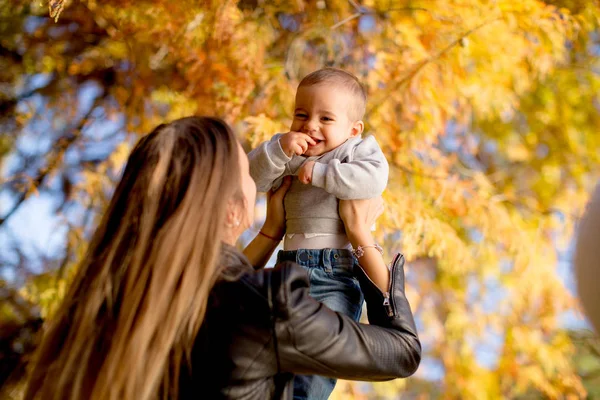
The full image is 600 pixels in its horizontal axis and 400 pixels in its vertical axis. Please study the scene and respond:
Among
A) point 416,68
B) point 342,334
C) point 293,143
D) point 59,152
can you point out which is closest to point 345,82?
point 293,143

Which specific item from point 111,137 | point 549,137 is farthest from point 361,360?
point 549,137

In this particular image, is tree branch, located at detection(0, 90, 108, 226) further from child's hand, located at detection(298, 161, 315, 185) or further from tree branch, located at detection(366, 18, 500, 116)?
child's hand, located at detection(298, 161, 315, 185)

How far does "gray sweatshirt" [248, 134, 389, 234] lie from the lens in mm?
1919

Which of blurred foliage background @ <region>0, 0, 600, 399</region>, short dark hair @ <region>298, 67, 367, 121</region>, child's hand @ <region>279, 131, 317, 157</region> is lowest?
blurred foliage background @ <region>0, 0, 600, 399</region>

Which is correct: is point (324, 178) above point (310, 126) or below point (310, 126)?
below

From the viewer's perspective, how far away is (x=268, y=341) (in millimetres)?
1447

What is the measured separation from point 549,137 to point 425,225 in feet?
15.5

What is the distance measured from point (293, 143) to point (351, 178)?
0.67ft

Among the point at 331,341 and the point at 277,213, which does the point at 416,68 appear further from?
the point at 331,341

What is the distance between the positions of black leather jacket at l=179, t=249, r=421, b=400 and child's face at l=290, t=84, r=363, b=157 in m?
0.60

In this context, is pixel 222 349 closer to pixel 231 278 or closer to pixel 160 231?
pixel 231 278

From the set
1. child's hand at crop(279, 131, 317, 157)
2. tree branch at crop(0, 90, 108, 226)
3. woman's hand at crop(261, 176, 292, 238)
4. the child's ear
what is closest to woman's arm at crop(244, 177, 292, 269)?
woman's hand at crop(261, 176, 292, 238)

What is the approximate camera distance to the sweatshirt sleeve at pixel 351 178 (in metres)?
1.90

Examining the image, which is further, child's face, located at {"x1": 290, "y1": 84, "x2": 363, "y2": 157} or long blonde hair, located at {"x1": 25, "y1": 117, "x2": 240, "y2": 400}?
child's face, located at {"x1": 290, "y1": 84, "x2": 363, "y2": 157}
